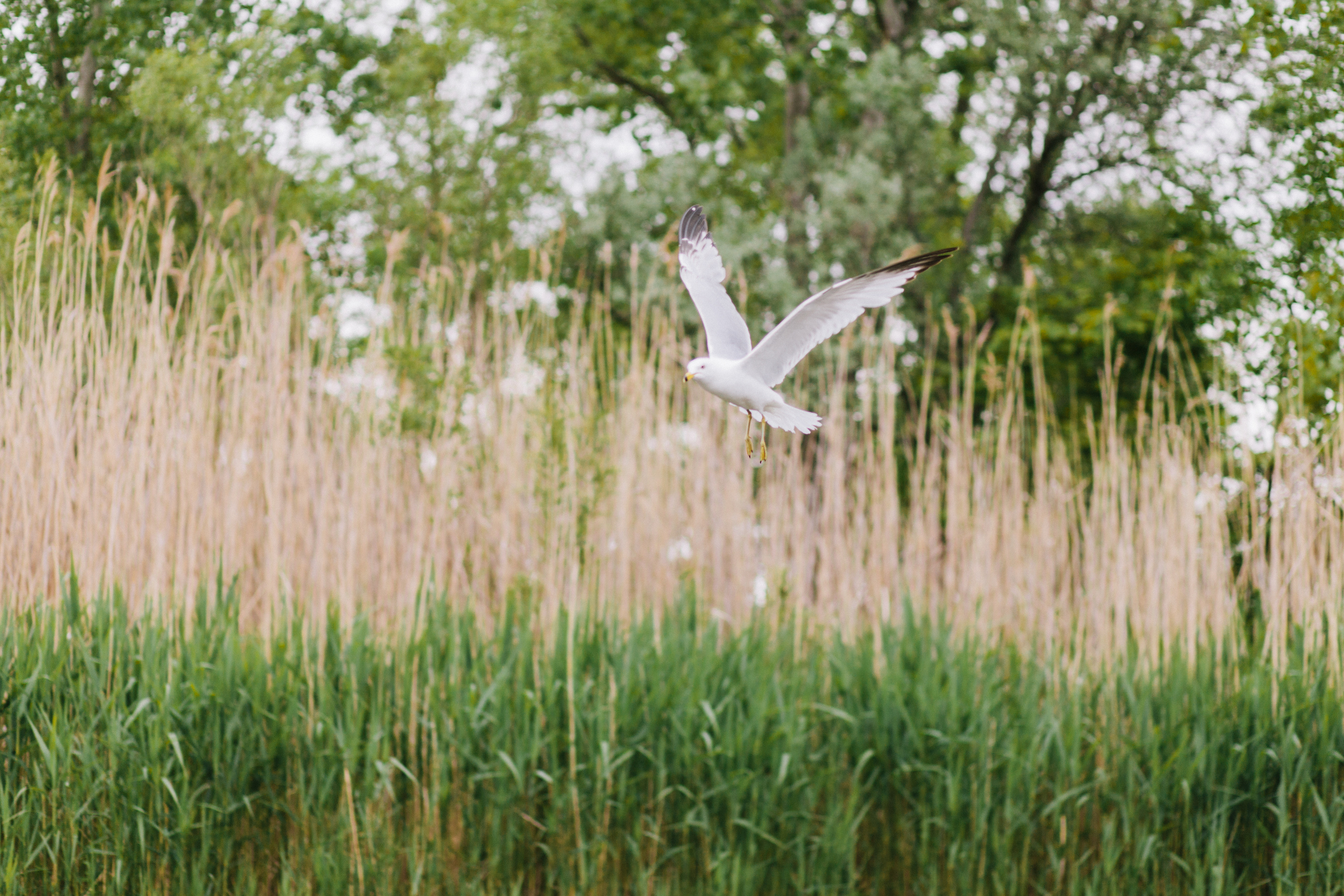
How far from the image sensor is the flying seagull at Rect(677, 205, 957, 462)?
2.56 ft

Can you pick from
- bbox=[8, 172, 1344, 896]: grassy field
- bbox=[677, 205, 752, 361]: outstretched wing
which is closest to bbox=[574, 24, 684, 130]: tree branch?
bbox=[8, 172, 1344, 896]: grassy field

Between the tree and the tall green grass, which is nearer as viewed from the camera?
→ the tall green grass

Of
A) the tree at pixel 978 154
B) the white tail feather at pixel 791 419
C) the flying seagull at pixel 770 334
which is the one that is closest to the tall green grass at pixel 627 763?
the flying seagull at pixel 770 334

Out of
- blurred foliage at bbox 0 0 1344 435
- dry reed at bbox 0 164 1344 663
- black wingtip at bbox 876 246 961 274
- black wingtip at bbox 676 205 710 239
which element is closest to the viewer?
black wingtip at bbox 876 246 961 274

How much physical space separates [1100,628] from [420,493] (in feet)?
8.48

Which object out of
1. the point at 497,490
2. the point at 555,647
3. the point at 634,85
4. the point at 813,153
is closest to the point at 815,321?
the point at 555,647

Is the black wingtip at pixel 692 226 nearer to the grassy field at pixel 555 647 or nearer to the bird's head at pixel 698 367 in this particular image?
the bird's head at pixel 698 367

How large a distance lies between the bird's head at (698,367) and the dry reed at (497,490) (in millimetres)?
2480

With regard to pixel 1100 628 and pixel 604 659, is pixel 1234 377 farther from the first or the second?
pixel 604 659

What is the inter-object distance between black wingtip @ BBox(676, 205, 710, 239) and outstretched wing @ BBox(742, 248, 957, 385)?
20 cm

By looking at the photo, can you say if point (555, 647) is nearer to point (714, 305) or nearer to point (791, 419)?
point (714, 305)

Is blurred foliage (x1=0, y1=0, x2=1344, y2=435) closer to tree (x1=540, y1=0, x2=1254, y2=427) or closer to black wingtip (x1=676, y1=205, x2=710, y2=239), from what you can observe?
tree (x1=540, y1=0, x2=1254, y2=427)

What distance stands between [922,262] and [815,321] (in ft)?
0.48

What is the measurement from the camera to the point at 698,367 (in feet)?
2.69
